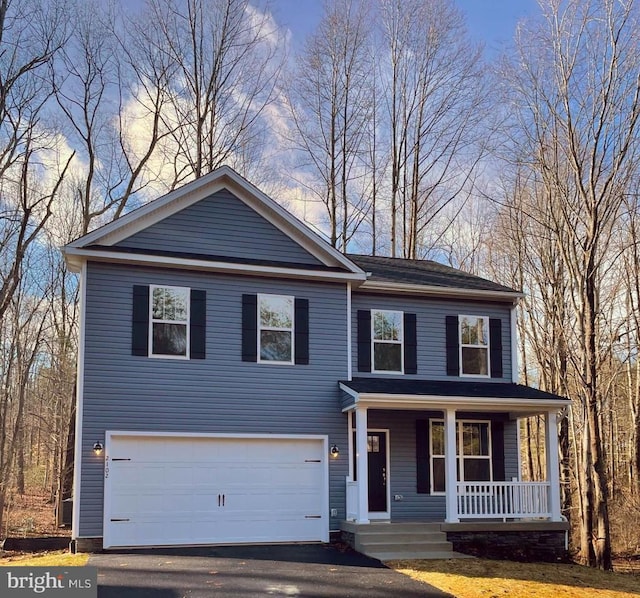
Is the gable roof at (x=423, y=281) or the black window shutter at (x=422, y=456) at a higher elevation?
the gable roof at (x=423, y=281)

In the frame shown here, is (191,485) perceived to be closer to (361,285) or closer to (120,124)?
(361,285)

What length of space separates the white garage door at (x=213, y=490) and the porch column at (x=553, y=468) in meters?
4.64

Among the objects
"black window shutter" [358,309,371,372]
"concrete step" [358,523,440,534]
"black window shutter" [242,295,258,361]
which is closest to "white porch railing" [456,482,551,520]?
"concrete step" [358,523,440,534]

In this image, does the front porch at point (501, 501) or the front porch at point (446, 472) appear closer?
the front porch at point (446, 472)

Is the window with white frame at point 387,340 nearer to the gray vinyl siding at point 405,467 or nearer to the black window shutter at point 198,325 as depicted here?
the gray vinyl siding at point 405,467

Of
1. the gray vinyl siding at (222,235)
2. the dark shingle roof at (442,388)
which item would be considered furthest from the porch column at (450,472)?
the gray vinyl siding at (222,235)

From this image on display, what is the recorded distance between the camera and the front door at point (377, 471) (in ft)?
50.8

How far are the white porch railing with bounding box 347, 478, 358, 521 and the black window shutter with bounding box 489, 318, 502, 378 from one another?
454 cm

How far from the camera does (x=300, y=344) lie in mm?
14805

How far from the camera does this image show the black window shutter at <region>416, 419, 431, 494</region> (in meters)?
15.7

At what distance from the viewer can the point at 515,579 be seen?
11.2 m

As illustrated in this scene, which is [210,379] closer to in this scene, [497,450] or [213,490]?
[213,490]

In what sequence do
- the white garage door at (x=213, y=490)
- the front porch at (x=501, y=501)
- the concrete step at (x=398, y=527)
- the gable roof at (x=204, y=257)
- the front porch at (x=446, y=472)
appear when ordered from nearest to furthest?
the white garage door at (x=213, y=490)
the concrete step at (x=398, y=527)
the gable roof at (x=204, y=257)
the front porch at (x=446, y=472)
the front porch at (x=501, y=501)

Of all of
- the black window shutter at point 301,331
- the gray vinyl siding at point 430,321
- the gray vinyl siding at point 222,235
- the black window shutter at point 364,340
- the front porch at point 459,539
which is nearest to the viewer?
the front porch at point 459,539
